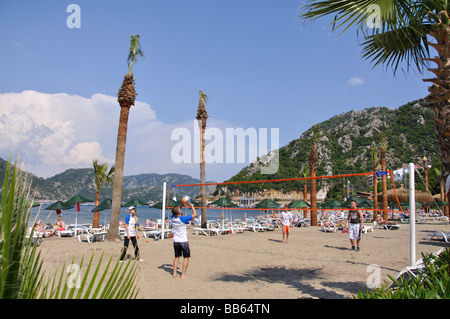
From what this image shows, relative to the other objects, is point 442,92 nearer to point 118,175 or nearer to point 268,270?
point 268,270

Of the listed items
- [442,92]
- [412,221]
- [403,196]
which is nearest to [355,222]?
[412,221]

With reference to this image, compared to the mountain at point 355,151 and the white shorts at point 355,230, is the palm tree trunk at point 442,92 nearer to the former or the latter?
the white shorts at point 355,230

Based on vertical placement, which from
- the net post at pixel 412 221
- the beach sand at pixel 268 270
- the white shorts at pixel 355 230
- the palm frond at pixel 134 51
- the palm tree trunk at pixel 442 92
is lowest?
the beach sand at pixel 268 270

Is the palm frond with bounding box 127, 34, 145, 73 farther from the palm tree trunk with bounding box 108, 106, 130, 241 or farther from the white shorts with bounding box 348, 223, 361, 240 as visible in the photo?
the white shorts with bounding box 348, 223, 361, 240

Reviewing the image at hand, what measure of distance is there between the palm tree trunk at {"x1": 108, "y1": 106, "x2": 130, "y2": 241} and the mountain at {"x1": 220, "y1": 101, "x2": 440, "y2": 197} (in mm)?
77451

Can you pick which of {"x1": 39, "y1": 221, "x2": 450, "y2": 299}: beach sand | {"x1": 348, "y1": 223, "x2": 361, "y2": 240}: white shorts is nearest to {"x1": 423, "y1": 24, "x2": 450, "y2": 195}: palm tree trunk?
{"x1": 39, "y1": 221, "x2": 450, "y2": 299}: beach sand

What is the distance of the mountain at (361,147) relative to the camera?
282 ft

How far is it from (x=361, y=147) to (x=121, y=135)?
9909 cm

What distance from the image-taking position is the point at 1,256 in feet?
3.94

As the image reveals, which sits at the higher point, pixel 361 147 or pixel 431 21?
pixel 361 147

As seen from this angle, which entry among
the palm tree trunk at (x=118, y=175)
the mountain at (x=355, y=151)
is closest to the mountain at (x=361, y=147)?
the mountain at (x=355, y=151)

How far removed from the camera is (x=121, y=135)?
14.6 metres

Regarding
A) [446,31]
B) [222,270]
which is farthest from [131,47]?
[446,31]
